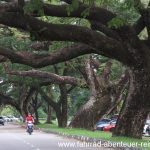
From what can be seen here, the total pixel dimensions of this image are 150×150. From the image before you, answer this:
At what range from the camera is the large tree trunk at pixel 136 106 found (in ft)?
73.0

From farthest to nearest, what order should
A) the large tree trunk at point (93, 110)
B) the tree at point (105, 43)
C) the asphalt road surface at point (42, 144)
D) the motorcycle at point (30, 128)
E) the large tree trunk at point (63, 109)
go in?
the large tree trunk at point (63, 109) → the large tree trunk at point (93, 110) → the motorcycle at point (30, 128) → the asphalt road surface at point (42, 144) → the tree at point (105, 43)

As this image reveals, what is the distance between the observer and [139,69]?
A: 2227cm

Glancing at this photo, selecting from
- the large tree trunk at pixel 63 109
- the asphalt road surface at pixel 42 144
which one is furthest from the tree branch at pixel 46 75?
the large tree trunk at pixel 63 109

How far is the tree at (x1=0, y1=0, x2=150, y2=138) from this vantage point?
63.8 ft

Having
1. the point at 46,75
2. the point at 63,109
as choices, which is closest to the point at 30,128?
the point at 46,75

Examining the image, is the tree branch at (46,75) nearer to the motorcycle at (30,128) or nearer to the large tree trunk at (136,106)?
the motorcycle at (30,128)

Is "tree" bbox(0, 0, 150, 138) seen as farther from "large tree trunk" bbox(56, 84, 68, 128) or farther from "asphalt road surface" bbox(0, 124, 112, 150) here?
"large tree trunk" bbox(56, 84, 68, 128)

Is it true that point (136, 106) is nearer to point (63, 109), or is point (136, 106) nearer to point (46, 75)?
point (46, 75)

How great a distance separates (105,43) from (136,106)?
345cm

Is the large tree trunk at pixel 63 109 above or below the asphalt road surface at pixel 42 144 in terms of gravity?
above

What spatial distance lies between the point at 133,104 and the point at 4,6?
761cm

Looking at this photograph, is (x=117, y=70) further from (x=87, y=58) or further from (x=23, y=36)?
(x=23, y=36)

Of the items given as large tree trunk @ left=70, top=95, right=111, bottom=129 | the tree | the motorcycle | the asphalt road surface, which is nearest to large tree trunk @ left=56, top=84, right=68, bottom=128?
large tree trunk @ left=70, top=95, right=111, bottom=129

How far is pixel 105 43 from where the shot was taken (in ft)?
69.2
